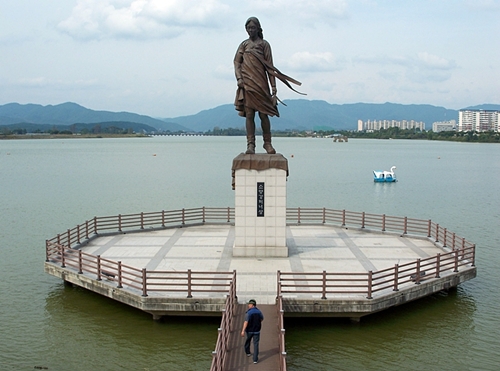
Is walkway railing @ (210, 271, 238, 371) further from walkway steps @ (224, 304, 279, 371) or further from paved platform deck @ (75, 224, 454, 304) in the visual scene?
paved platform deck @ (75, 224, 454, 304)

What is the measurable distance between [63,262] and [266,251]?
7.51m

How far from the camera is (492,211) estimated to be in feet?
129

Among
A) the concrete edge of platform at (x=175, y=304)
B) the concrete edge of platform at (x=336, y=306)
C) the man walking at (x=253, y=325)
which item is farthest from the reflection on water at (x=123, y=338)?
the man walking at (x=253, y=325)

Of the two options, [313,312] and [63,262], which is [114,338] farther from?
[313,312]

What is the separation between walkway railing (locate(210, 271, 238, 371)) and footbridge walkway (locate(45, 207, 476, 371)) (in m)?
0.03

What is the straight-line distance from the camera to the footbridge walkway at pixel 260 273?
587 inches

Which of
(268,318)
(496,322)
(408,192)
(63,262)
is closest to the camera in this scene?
(268,318)

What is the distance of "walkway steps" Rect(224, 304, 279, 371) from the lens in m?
11.7

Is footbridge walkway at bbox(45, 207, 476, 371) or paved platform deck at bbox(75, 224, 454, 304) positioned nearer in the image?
footbridge walkway at bbox(45, 207, 476, 371)

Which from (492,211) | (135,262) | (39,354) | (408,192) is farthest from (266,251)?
(408,192)

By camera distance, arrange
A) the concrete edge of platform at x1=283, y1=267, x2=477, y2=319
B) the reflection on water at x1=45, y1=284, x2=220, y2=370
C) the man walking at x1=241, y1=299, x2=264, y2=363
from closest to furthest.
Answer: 1. the man walking at x1=241, y1=299, x2=264, y2=363
2. the reflection on water at x1=45, y1=284, x2=220, y2=370
3. the concrete edge of platform at x1=283, y1=267, x2=477, y2=319

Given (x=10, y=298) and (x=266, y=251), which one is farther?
(x=266, y=251)

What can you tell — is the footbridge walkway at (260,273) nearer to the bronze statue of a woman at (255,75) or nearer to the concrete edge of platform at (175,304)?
the concrete edge of platform at (175,304)

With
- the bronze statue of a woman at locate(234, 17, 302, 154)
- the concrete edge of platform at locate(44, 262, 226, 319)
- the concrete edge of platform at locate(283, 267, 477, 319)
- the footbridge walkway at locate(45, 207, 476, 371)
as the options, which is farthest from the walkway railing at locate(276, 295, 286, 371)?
the bronze statue of a woman at locate(234, 17, 302, 154)
